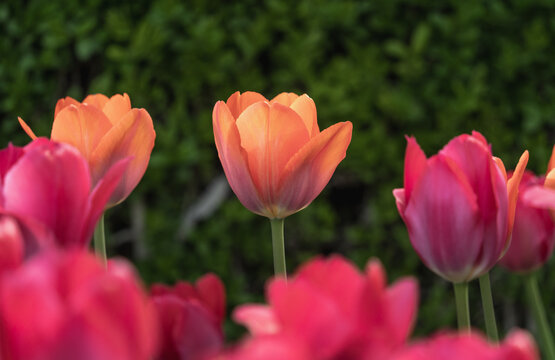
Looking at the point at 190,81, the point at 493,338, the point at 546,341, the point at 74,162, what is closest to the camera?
the point at 74,162

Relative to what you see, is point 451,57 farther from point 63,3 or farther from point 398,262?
point 63,3

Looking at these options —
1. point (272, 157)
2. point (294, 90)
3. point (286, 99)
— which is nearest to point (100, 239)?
point (272, 157)

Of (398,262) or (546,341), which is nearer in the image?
(546,341)

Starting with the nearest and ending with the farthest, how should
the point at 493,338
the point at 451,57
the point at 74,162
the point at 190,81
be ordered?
the point at 74,162 < the point at 493,338 < the point at 190,81 < the point at 451,57

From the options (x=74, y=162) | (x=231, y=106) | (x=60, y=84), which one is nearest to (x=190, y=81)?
(x=60, y=84)

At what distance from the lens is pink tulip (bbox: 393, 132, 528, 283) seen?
1.96 feet

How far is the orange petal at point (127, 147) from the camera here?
65cm

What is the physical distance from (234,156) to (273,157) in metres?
0.04

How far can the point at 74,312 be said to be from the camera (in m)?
0.26

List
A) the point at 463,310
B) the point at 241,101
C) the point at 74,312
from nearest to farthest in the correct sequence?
the point at 74,312 < the point at 463,310 < the point at 241,101

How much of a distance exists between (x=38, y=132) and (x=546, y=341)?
1.64m

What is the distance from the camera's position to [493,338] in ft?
2.15

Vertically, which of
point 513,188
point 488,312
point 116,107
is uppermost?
point 116,107

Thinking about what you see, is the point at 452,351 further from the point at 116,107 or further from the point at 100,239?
the point at 116,107
